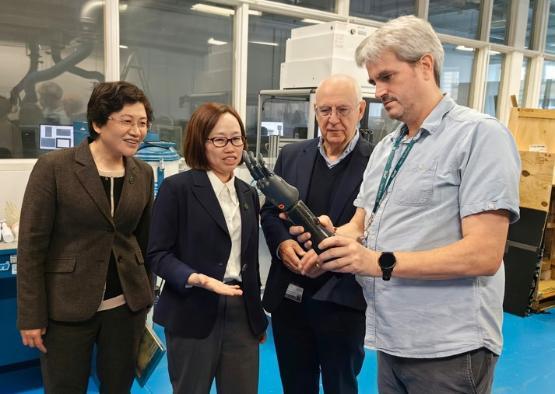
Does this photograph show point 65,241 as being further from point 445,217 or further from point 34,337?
point 445,217

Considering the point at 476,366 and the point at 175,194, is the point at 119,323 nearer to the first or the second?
the point at 175,194

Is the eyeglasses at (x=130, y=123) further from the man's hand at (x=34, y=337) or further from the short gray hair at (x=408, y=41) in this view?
the short gray hair at (x=408, y=41)

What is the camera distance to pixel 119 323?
165cm

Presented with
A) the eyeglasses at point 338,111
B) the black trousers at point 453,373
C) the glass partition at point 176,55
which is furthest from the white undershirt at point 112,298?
the glass partition at point 176,55

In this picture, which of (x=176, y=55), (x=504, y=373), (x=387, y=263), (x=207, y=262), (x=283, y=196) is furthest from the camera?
(x=176, y=55)

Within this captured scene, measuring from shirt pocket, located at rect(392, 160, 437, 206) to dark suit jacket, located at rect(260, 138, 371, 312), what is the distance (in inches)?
21.3

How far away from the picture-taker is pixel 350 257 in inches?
38.8

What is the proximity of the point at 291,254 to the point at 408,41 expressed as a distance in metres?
0.81

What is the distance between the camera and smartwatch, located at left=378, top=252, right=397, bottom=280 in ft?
3.18

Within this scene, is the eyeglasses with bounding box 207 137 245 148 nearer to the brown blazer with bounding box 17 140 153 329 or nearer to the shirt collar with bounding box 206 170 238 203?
the shirt collar with bounding box 206 170 238 203

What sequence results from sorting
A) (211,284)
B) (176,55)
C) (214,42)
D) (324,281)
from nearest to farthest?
(211,284) < (324,281) < (176,55) < (214,42)

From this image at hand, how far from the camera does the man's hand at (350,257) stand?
98cm

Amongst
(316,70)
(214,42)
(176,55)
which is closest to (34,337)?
(316,70)

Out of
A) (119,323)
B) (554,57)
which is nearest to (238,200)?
(119,323)
